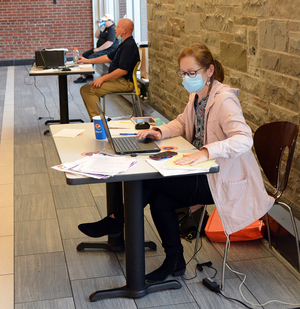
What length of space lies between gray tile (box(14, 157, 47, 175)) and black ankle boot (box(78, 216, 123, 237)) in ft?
5.65

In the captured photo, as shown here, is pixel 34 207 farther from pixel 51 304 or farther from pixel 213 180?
pixel 213 180

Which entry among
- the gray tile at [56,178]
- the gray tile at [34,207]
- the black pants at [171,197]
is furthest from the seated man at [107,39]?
the black pants at [171,197]

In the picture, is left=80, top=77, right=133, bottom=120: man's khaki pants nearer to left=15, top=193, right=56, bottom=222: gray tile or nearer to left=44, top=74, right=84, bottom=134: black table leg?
left=44, top=74, right=84, bottom=134: black table leg

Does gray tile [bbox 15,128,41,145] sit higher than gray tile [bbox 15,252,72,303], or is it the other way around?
gray tile [bbox 15,128,41,145]

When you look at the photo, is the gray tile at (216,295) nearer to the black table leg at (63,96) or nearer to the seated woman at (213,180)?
the seated woman at (213,180)

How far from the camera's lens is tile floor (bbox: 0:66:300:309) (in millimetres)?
2113

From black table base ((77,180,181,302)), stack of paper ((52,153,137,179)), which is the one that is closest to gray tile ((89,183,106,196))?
black table base ((77,180,181,302))

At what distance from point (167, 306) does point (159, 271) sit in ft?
0.68

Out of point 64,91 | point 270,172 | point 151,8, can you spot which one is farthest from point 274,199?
point 151,8

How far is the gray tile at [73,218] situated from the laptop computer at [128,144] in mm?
830

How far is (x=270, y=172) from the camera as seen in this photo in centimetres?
228

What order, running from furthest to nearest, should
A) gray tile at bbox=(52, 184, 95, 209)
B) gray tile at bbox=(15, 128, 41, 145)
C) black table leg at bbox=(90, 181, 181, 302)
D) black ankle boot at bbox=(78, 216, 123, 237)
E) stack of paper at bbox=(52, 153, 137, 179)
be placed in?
gray tile at bbox=(15, 128, 41, 145) → gray tile at bbox=(52, 184, 95, 209) → black ankle boot at bbox=(78, 216, 123, 237) → black table leg at bbox=(90, 181, 181, 302) → stack of paper at bbox=(52, 153, 137, 179)

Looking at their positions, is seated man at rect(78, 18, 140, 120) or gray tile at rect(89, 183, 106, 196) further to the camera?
seated man at rect(78, 18, 140, 120)

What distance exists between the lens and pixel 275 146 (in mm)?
2242
